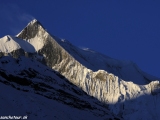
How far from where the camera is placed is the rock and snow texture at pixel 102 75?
442 ft

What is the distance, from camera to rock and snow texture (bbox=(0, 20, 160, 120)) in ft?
442

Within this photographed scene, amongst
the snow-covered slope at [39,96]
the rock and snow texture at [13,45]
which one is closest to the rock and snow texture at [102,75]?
the rock and snow texture at [13,45]

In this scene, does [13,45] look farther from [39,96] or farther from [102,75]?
[39,96]

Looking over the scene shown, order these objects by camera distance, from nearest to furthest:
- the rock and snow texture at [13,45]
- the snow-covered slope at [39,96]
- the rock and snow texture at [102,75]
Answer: the snow-covered slope at [39,96] < the rock and snow texture at [102,75] < the rock and snow texture at [13,45]

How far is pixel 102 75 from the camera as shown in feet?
489

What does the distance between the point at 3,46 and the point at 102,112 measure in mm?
99119

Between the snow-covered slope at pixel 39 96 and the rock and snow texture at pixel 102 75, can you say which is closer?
the snow-covered slope at pixel 39 96

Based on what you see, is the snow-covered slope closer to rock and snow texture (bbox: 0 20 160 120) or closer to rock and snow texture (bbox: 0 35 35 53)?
rock and snow texture (bbox: 0 20 160 120)

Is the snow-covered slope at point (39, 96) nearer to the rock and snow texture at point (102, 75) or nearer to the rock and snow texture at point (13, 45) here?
the rock and snow texture at point (102, 75)

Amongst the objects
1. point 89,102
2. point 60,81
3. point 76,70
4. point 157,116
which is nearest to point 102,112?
point 89,102

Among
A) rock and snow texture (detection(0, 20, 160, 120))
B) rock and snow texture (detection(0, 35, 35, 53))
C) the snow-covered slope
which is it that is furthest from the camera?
rock and snow texture (detection(0, 35, 35, 53))

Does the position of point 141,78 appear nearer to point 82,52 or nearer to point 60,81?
point 82,52

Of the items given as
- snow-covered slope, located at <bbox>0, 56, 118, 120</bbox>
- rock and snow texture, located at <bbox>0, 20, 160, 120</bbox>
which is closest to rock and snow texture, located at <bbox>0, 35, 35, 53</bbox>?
rock and snow texture, located at <bbox>0, 20, 160, 120</bbox>

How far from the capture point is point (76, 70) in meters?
154
